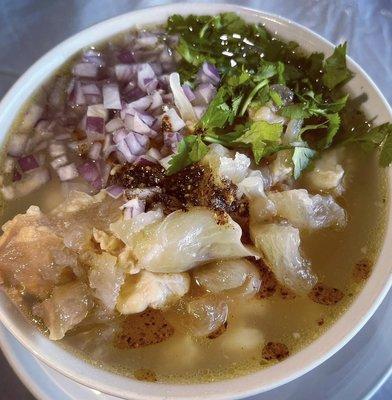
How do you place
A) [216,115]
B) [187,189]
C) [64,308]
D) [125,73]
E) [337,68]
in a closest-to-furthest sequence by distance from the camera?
[64,308] → [187,189] → [216,115] → [337,68] → [125,73]

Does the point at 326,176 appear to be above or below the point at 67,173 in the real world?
above

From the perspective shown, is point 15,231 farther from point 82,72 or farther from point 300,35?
point 300,35

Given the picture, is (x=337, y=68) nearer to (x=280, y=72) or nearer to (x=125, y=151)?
(x=280, y=72)

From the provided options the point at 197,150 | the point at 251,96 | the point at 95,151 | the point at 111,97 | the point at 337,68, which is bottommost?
the point at 95,151

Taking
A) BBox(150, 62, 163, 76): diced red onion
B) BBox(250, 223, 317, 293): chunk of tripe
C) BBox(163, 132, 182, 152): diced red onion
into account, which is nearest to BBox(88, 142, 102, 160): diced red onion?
BBox(163, 132, 182, 152): diced red onion

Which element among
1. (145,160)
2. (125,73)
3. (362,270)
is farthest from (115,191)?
(362,270)

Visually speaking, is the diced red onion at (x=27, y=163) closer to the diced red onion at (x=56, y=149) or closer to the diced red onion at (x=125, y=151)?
the diced red onion at (x=56, y=149)

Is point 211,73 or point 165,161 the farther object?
point 211,73

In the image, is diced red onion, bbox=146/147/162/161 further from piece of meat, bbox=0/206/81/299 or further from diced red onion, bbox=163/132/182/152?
piece of meat, bbox=0/206/81/299
